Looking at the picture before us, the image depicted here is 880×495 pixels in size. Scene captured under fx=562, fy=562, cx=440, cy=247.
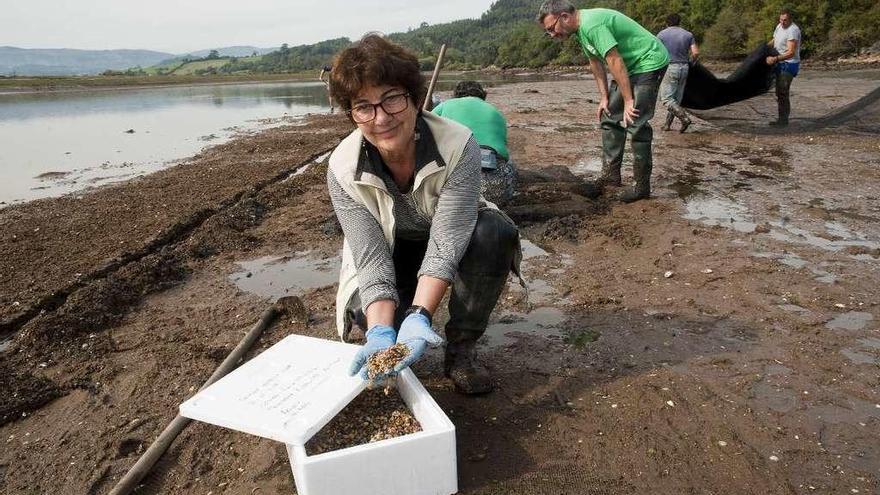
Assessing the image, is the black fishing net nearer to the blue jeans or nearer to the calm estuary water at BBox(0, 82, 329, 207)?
the blue jeans

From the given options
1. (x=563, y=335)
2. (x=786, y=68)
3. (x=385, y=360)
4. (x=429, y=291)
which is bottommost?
(x=563, y=335)

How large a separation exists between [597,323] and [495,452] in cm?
120

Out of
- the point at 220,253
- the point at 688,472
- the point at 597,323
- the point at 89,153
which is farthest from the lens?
the point at 89,153

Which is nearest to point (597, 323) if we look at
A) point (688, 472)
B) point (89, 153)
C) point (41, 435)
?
point (688, 472)

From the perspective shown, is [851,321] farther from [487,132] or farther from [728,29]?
[728,29]

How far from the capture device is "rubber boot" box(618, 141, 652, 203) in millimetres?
4863

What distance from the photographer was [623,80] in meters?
4.75

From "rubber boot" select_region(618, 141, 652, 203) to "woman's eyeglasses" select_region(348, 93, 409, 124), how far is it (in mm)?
3339

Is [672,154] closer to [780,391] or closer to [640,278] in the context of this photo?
[640,278]

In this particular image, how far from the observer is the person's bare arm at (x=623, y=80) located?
4.66 meters

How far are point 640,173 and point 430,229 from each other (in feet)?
10.5

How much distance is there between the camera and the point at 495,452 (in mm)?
2070

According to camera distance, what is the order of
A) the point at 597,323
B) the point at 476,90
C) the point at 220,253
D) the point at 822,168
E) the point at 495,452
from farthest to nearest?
1. the point at 822,168
2. the point at 476,90
3. the point at 220,253
4. the point at 597,323
5. the point at 495,452

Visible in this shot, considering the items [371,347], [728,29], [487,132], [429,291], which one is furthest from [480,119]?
[728,29]
